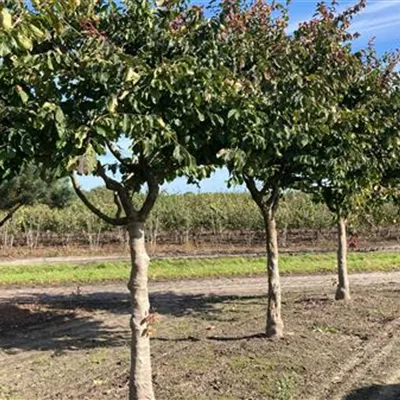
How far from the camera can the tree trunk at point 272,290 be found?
31.5ft

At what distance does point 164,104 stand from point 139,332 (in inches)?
88.8

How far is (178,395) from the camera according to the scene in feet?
22.2

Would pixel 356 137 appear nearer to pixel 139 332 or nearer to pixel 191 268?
pixel 139 332

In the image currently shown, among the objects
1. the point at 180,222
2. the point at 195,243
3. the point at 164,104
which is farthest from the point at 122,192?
the point at 180,222

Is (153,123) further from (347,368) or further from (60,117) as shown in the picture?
(347,368)

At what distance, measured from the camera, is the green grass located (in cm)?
2047

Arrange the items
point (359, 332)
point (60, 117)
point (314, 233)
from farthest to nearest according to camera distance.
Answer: point (314, 233)
point (359, 332)
point (60, 117)

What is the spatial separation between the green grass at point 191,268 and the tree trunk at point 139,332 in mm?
13814

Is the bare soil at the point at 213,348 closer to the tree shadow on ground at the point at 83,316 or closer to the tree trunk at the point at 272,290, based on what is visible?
the tree shadow on ground at the point at 83,316

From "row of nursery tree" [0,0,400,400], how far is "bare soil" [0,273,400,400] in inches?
40.5

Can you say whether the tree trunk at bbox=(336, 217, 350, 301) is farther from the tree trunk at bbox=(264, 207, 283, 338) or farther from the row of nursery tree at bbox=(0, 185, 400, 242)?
the row of nursery tree at bbox=(0, 185, 400, 242)

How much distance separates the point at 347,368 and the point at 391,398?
3.87 ft

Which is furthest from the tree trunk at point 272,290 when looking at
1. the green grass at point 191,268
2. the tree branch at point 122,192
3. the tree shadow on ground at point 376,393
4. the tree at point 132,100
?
the green grass at point 191,268

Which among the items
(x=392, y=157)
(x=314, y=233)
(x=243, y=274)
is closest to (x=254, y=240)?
(x=314, y=233)
